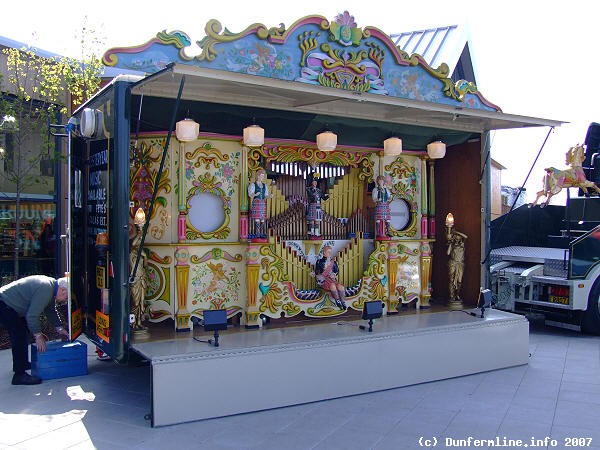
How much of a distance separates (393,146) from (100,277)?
3.35 meters

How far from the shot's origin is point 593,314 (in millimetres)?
7746

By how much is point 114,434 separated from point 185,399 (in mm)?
546

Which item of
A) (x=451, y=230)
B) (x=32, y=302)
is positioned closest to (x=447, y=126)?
(x=451, y=230)

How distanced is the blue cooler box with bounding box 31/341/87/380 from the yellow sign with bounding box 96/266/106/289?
3.42ft

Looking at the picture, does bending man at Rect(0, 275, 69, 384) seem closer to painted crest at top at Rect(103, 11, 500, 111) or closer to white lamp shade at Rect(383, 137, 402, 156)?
painted crest at top at Rect(103, 11, 500, 111)

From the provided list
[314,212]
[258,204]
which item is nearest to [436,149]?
[314,212]

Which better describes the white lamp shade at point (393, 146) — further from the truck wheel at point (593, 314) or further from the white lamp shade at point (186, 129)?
the truck wheel at point (593, 314)

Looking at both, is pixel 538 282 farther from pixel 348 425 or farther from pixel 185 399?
pixel 185 399

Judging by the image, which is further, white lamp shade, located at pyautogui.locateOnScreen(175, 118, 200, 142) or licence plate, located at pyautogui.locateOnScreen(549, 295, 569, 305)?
licence plate, located at pyautogui.locateOnScreen(549, 295, 569, 305)

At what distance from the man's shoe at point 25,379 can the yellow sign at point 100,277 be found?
3.87 ft

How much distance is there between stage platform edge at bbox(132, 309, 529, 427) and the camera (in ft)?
14.2

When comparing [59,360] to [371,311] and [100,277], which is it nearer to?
[100,277]

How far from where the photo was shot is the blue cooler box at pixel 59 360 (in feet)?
17.6

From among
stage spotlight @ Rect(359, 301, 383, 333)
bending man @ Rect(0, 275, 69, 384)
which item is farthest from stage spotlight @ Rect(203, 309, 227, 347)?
bending man @ Rect(0, 275, 69, 384)
